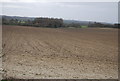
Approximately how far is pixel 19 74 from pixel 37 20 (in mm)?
73528

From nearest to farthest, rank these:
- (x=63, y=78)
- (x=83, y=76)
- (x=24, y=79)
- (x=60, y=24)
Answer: (x=24, y=79) → (x=63, y=78) → (x=83, y=76) → (x=60, y=24)

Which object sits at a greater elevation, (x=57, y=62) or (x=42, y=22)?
(x=57, y=62)

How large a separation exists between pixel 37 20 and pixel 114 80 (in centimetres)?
7383

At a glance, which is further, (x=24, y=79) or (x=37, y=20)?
(x=37, y=20)

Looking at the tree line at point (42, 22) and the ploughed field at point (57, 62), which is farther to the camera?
the tree line at point (42, 22)

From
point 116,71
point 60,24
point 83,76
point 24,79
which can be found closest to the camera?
point 24,79

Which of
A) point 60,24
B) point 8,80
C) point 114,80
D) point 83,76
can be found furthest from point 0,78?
point 60,24

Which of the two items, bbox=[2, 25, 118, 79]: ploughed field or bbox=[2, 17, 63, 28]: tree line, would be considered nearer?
bbox=[2, 25, 118, 79]: ploughed field

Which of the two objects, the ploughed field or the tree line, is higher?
the ploughed field

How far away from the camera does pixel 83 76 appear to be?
29.4 feet

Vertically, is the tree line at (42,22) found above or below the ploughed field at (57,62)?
below

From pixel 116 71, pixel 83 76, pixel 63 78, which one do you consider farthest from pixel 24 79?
pixel 116 71

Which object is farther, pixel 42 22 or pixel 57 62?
pixel 42 22

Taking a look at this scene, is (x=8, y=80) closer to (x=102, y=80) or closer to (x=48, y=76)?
(x=48, y=76)
